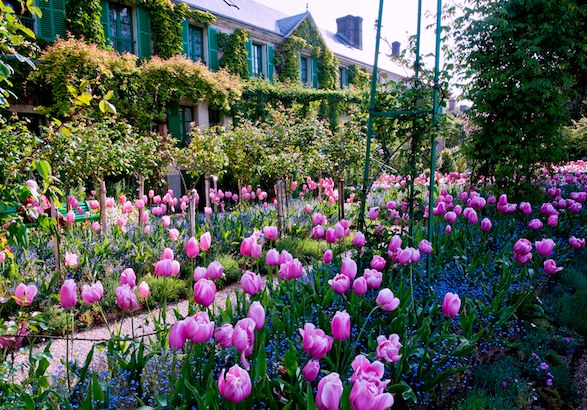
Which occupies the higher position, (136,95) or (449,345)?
(136,95)

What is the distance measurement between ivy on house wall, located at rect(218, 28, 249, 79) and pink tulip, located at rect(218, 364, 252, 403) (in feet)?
48.9

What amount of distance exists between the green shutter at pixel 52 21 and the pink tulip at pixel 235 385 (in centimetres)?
1204

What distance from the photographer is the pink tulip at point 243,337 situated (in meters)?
1.62

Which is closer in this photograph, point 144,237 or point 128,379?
point 128,379

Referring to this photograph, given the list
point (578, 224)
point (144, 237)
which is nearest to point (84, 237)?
point (144, 237)

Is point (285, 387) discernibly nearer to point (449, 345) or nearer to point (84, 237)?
point (449, 345)

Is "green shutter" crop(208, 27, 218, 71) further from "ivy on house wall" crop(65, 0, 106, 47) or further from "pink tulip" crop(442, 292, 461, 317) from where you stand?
"pink tulip" crop(442, 292, 461, 317)

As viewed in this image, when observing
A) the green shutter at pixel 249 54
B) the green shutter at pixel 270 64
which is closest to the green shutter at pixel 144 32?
the green shutter at pixel 249 54

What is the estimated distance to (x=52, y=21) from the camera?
11.0 meters

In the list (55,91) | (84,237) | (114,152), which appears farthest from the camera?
(55,91)

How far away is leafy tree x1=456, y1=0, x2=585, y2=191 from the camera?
669cm

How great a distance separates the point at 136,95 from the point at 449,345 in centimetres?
1156

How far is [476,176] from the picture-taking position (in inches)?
→ 303

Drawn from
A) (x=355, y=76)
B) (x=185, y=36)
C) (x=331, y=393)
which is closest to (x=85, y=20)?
(x=185, y=36)
